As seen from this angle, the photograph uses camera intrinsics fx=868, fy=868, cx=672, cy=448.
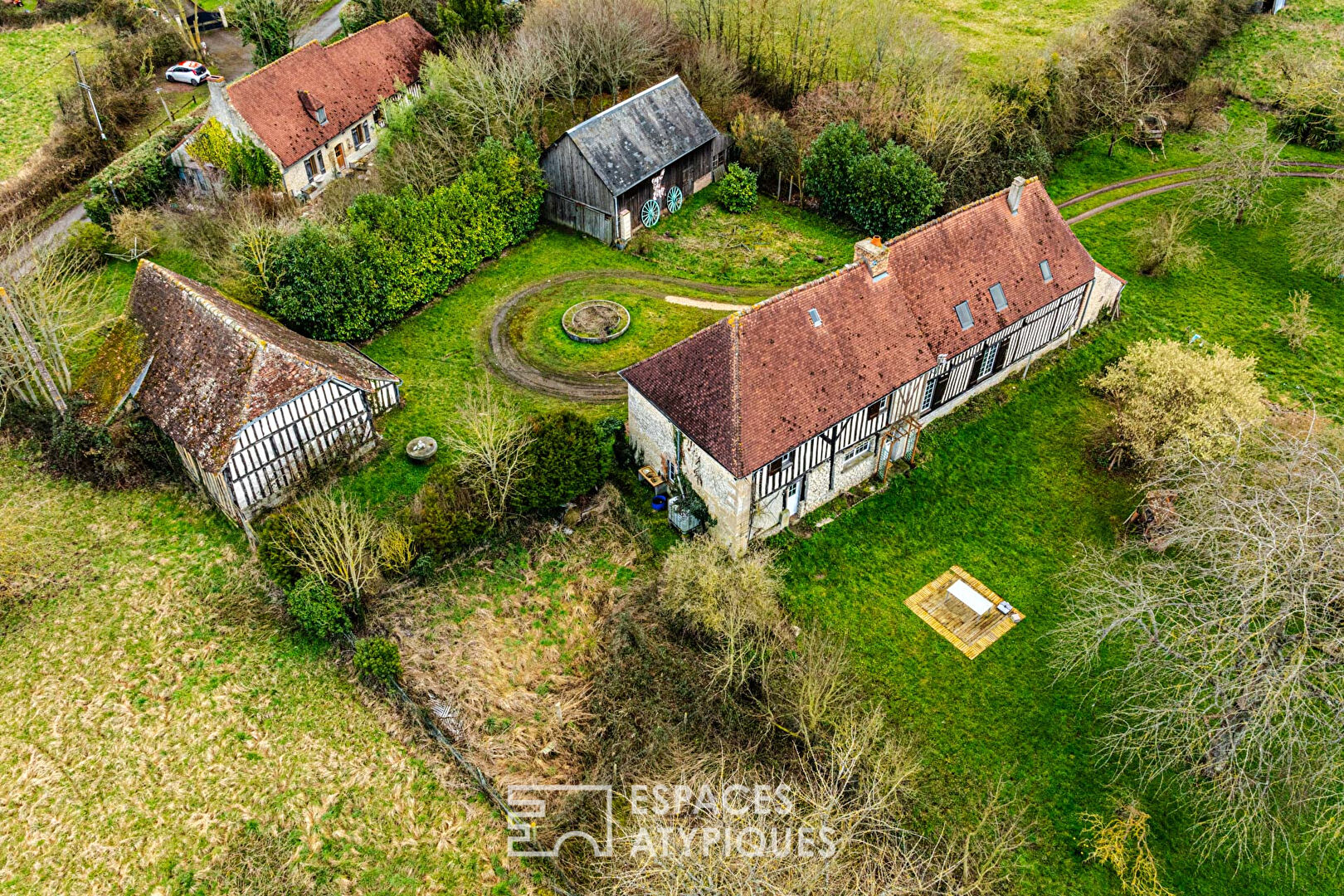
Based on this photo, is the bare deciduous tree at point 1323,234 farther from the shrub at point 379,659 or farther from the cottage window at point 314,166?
the cottage window at point 314,166

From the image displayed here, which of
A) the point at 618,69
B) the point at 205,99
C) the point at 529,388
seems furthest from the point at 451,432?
the point at 205,99

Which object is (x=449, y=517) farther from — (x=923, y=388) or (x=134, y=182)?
(x=134, y=182)

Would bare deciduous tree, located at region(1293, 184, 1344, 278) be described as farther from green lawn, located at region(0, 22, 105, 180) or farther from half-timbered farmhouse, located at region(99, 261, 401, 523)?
green lawn, located at region(0, 22, 105, 180)

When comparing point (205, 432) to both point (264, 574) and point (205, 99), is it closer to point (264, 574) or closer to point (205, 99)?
point (264, 574)

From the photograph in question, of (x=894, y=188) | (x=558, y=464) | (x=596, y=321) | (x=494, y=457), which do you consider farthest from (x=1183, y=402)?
(x=494, y=457)

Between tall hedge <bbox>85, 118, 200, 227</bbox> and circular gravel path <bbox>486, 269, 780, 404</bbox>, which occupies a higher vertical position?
tall hedge <bbox>85, 118, 200, 227</bbox>

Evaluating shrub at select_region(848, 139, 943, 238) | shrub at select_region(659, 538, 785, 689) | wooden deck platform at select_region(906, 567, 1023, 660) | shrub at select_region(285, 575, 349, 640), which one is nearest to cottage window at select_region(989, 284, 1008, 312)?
shrub at select_region(848, 139, 943, 238)
